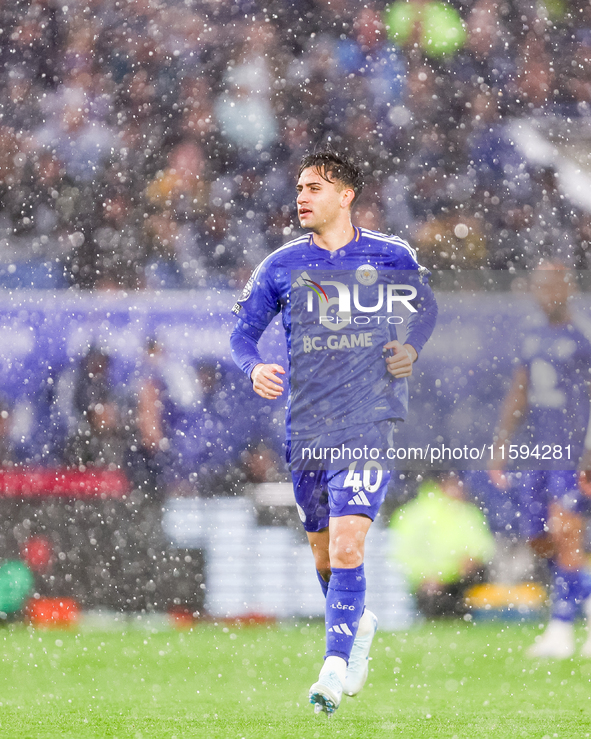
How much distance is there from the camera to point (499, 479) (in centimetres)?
260

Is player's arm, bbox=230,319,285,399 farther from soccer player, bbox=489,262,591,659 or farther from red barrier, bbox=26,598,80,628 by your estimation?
red barrier, bbox=26,598,80,628

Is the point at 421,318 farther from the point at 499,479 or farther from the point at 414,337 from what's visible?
the point at 499,479

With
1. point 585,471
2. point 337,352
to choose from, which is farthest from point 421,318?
point 585,471

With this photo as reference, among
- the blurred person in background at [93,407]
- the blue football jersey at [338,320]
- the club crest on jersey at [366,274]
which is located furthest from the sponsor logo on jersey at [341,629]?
the blurred person in background at [93,407]

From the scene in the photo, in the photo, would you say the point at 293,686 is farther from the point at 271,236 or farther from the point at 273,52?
the point at 273,52

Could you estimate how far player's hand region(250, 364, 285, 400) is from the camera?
1.85 m

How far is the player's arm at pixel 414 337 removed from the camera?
1.93 meters

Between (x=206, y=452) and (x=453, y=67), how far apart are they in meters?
1.72

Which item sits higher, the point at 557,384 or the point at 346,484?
the point at 557,384

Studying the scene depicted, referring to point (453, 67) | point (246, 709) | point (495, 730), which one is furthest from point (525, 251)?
point (246, 709)

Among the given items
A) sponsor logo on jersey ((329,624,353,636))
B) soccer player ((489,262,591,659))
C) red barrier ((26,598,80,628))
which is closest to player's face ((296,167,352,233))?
soccer player ((489,262,591,659))

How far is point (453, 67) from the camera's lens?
109 inches

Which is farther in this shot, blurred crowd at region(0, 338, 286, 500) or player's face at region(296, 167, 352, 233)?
blurred crowd at region(0, 338, 286, 500)

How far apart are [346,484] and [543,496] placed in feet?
3.42
